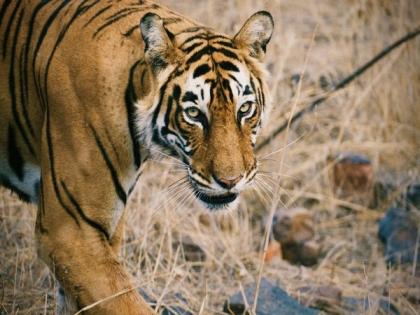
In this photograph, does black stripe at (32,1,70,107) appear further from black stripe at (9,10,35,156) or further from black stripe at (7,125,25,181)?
black stripe at (7,125,25,181)

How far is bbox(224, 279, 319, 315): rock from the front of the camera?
151 inches

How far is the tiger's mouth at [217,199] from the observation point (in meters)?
2.94

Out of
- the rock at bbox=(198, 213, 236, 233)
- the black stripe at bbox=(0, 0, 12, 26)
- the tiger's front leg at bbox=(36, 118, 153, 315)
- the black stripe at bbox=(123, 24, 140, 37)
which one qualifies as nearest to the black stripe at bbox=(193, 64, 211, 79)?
the black stripe at bbox=(123, 24, 140, 37)

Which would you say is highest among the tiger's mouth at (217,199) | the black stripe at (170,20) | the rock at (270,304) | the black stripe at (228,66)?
the black stripe at (170,20)

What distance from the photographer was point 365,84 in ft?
22.4

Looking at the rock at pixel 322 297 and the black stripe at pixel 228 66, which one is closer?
the black stripe at pixel 228 66

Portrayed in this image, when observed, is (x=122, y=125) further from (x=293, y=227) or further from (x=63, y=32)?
(x=293, y=227)

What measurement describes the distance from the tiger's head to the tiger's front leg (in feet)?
0.79

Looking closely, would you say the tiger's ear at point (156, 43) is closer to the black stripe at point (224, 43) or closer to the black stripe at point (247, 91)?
the black stripe at point (224, 43)

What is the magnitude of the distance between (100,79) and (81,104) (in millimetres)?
123

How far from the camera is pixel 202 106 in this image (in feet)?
9.45

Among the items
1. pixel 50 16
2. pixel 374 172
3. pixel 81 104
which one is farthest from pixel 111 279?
pixel 374 172

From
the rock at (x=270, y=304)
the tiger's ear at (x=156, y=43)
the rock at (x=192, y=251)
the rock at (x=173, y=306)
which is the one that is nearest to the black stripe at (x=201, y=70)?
the tiger's ear at (x=156, y=43)

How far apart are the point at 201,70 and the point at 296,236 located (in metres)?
2.66
